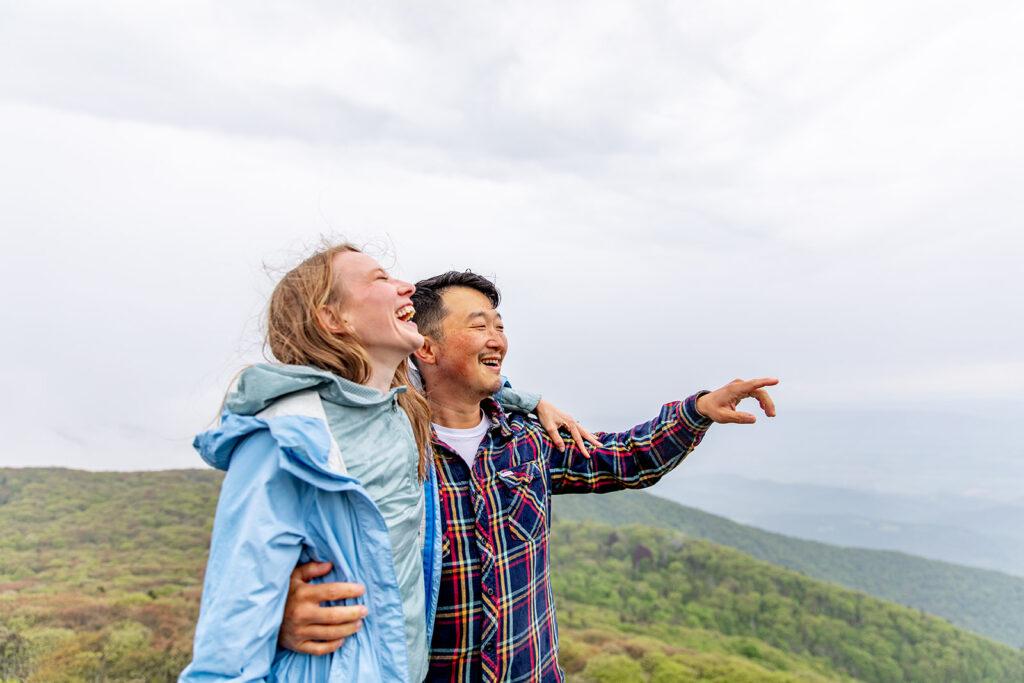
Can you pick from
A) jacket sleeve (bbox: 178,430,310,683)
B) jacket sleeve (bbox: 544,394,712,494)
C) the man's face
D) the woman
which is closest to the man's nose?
the man's face

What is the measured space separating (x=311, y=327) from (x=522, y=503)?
3.86 feet

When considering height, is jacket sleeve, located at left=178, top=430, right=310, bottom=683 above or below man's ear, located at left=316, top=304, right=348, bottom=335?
below

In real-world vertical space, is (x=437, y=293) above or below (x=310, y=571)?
above

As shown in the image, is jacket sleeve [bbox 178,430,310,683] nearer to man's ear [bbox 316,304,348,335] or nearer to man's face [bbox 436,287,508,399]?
man's ear [bbox 316,304,348,335]

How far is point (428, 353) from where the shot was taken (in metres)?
2.80

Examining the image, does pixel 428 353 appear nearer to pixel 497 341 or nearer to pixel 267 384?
pixel 497 341

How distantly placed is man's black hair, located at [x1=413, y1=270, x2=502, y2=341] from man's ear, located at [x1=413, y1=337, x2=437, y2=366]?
4 centimetres

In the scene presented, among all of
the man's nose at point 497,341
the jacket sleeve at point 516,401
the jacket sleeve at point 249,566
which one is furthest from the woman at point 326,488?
the jacket sleeve at point 516,401

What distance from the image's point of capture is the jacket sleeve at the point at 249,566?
1.37 m

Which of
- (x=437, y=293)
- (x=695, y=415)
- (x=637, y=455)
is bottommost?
(x=637, y=455)

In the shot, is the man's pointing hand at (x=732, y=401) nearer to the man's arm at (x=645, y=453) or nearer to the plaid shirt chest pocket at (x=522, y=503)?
the man's arm at (x=645, y=453)

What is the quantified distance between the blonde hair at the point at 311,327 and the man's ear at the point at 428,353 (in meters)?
0.80

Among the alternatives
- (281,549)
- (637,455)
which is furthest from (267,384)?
(637,455)

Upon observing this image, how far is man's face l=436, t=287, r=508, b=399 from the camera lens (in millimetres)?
2693
